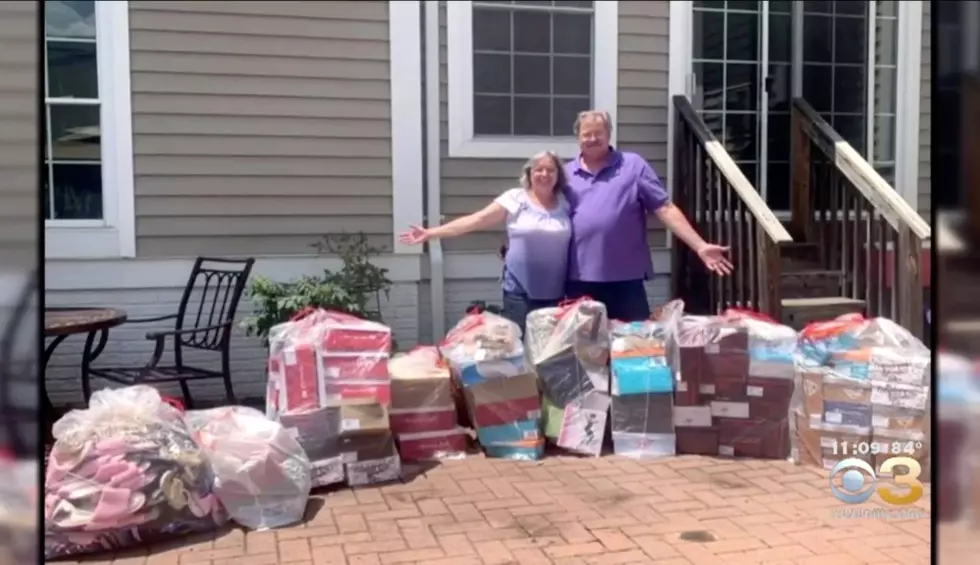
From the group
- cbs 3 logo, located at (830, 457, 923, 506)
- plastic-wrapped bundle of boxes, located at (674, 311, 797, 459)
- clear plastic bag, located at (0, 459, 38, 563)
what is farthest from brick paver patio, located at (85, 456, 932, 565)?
clear plastic bag, located at (0, 459, 38, 563)

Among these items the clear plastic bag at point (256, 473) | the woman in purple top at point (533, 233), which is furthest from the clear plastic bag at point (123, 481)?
the woman in purple top at point (533, 233)

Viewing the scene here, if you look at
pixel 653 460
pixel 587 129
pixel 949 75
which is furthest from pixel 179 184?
pixel 949 75

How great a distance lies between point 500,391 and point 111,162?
272 cm

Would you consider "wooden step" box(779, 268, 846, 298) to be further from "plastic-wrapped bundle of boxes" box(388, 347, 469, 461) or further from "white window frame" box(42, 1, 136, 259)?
"white window frame" box(42, 1, 136, 259)

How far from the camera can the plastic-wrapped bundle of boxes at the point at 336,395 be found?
144 inches

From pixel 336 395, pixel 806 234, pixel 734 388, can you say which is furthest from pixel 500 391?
pixel 806 234

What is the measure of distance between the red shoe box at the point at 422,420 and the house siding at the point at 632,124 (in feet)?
5.66

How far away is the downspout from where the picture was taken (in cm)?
552

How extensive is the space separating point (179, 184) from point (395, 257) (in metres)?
1.34

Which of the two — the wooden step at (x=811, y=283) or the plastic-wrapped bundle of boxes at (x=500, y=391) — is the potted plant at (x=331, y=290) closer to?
the plastic-wrapped bundle of boxes at (x=500, y=391)

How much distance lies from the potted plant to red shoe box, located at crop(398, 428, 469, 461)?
102 centimetres

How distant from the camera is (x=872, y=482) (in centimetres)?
368

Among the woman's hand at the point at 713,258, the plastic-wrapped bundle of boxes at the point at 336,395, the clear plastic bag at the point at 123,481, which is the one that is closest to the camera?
the clear plastic bag at the point at 123,481

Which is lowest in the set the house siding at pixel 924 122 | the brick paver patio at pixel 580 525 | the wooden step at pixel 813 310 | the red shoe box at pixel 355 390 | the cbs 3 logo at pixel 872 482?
the brick paver patio at pixel 580 525
